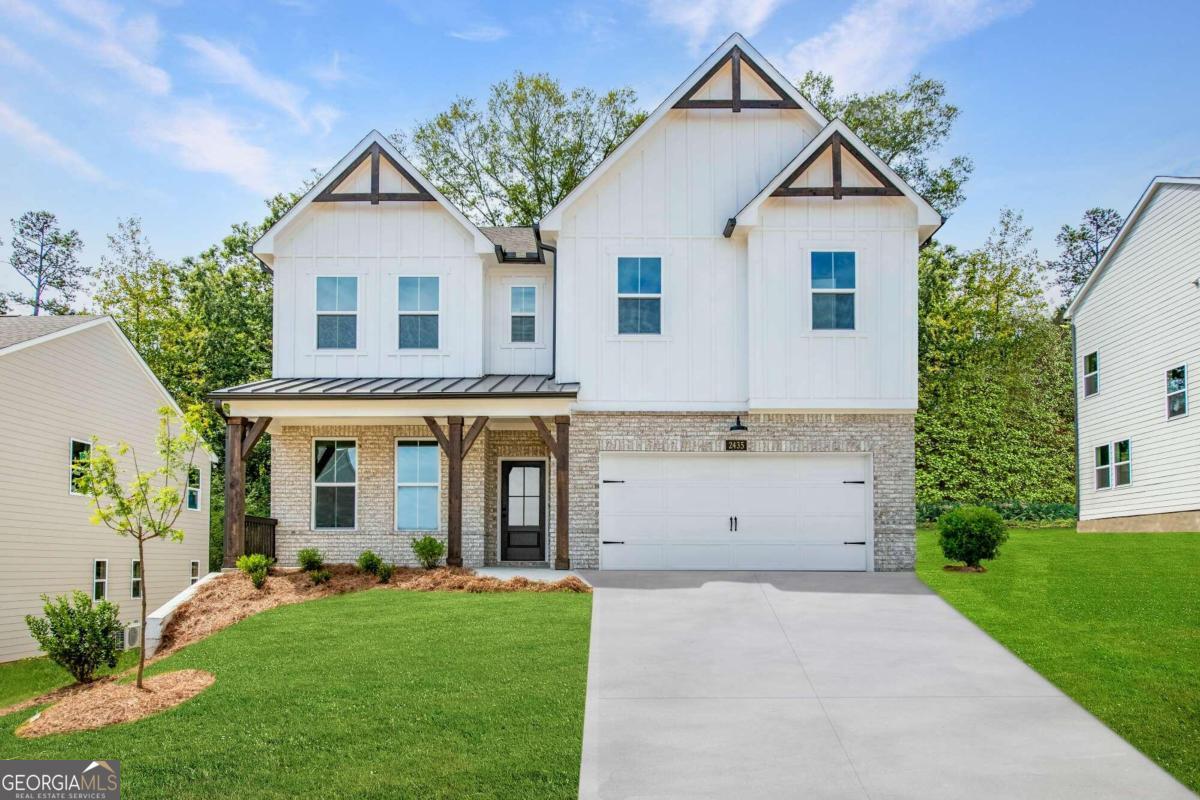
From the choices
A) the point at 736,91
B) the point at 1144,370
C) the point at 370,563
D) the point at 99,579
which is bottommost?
the point at 99,579

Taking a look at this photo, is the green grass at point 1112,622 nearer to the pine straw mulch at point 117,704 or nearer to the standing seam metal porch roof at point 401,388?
the standing seam metal porch roof at point 401,388

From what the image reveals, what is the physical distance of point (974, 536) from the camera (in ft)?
54.6

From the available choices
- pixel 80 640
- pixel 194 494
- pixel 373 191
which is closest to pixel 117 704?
pixel 80 640

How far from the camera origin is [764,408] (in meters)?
17.2

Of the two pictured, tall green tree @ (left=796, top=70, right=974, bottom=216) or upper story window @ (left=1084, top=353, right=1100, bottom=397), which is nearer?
upper story window @ (left=1084, top=353, right=1100, bottom=397)

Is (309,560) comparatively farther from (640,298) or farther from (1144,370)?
(1144,370)

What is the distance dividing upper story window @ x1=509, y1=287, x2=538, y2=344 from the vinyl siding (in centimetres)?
1362

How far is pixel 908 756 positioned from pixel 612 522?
9.15 meters

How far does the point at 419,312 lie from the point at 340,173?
281cm

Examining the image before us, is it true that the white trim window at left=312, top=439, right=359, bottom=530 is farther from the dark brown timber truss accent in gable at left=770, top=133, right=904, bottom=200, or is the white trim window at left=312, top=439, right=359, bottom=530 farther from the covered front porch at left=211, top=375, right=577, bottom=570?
the dark brown timber truss accent in gable at left=770, top=133, right=904, bottom=200

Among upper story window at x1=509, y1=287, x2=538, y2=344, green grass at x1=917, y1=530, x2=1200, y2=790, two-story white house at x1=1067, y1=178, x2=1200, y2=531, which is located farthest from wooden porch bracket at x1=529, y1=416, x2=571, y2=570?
two-story white house at x1=1067, y1=178, x2=1200, y2=531

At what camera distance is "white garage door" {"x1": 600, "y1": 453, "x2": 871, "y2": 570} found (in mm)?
17516

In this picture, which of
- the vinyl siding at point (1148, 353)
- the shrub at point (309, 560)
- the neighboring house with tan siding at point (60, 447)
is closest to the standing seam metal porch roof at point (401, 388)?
the shrub at point (309, 560)

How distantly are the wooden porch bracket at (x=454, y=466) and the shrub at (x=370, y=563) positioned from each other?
3.72ft
